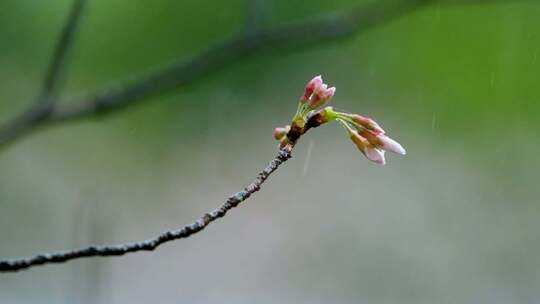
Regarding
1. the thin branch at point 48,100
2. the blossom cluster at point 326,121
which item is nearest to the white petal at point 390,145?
the blossom cluster at point 326,121

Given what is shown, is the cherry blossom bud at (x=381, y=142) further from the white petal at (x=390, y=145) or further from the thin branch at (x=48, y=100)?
the thin branch at (x=48, y=100)

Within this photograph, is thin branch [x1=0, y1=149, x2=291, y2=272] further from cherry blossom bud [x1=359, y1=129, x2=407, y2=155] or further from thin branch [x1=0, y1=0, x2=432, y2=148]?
thin branch [x1=0, y1=0, x2=432, y2=148]

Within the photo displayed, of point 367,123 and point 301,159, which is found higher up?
point 301,159

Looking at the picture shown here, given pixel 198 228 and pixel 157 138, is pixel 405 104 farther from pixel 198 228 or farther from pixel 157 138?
pixel 198 228

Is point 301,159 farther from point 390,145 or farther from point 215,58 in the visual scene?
point 390,145

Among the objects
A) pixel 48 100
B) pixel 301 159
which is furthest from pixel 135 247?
pixel 301 159
